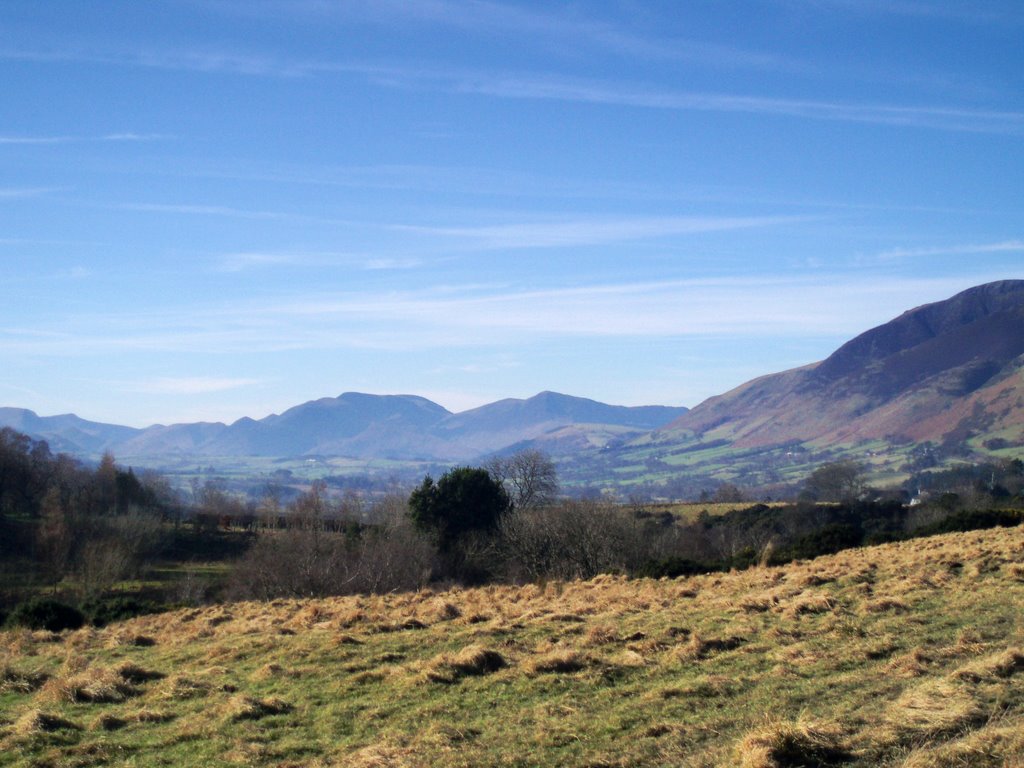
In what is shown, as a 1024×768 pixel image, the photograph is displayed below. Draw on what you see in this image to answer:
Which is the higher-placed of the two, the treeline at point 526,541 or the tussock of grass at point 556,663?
the tussock of grass at point 556,663

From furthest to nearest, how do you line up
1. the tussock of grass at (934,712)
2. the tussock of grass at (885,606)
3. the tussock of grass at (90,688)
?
the tussock of grass at (885,606)
the tussock of grass at (90,688)
the tussock of grass at (934,712)

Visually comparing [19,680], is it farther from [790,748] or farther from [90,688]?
[790,748]

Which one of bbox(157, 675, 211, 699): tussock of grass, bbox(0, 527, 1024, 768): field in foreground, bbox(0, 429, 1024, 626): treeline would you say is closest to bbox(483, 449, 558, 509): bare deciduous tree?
bbox(0, 429, 1024, 626): treeline

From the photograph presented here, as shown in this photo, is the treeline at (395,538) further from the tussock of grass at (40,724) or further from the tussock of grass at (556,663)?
the tussock of grass at (556,663)

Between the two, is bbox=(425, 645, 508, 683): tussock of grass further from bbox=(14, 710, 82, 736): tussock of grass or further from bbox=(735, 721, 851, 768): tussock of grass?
bbox=(735, 721, 851, 768): tussock of grass

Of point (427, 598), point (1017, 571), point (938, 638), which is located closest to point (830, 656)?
point (938, 638)

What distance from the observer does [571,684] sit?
13664 mm

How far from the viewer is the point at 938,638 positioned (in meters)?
15.3

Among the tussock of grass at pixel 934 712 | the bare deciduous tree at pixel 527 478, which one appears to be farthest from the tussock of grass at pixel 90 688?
the bare deciduous tree at pixel 527 478

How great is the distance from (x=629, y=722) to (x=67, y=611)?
85.2ft

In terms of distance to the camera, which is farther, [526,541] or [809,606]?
[526,541]

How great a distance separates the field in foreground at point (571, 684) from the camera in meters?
10.0

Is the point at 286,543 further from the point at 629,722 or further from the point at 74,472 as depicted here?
the point at 74,472

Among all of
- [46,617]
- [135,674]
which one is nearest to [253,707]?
[135,674]
